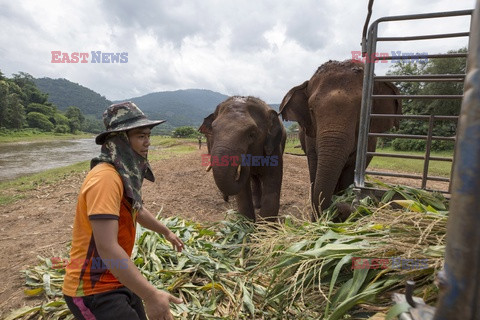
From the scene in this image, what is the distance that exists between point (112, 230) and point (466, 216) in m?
1.55

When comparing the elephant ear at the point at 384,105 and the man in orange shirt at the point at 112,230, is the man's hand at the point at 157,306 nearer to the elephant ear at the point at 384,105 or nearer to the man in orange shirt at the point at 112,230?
the man in orange shirt at the point at 112,230

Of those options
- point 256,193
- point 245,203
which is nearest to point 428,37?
point 245,203

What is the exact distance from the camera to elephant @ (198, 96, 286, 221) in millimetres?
4395

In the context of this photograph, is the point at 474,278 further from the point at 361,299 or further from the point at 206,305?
the point at 206,305

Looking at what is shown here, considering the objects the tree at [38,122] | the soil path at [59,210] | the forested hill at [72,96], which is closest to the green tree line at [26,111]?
the tree at [38,122]

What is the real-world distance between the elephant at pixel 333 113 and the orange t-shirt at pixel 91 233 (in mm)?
2238

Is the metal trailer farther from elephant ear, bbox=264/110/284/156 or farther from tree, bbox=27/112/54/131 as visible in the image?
tree, bbox=27/112/54/131

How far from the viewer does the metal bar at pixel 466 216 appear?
0.58m

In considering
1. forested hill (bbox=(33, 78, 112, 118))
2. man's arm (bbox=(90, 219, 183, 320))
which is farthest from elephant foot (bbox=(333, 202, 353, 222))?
forested hill (bbox=(33, 78, 112, 118))

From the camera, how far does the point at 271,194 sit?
5.32 m

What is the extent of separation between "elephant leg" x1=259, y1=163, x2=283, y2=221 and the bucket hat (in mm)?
3747

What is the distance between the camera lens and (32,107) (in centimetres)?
7019

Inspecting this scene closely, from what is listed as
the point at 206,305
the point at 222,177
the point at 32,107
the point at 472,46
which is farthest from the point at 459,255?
the point at 32,107

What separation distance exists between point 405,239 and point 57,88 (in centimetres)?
22276
